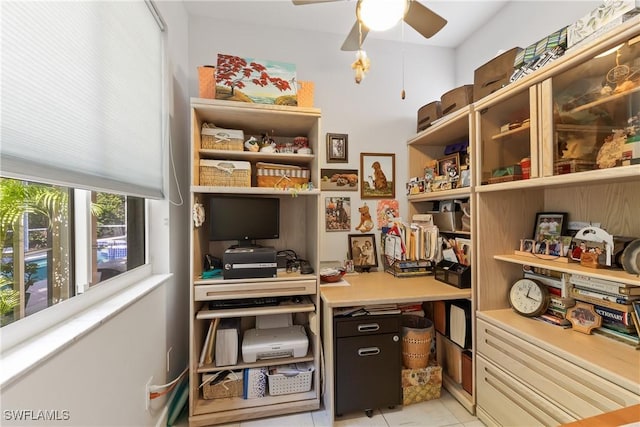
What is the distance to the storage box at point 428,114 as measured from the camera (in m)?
2.17

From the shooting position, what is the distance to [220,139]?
175 cm

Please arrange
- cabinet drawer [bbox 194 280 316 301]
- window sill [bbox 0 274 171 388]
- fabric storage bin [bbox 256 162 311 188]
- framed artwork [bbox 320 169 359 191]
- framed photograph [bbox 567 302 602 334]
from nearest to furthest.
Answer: window sill [bbox 0 274 171 388] < framed photograph [bbox 567 302 602 334] < cabinet drawer [bbox 194 280 316 301] < fabric storage bin [bbox 256 162 311 188] < framed artwork [bbox 320 169 359 191]

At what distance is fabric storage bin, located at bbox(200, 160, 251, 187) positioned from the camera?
5.58ft

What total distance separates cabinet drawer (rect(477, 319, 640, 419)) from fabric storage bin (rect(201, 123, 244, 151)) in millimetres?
2022

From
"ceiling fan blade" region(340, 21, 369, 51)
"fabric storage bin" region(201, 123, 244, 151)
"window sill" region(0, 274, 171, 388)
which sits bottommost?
"window sill" region(0, 274, 171, 388)

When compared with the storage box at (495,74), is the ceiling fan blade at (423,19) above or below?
above

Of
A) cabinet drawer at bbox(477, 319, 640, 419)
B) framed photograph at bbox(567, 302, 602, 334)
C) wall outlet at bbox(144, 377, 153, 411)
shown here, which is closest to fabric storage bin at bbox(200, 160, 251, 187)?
wall outlet at bbox(144, 377, 153, 411)

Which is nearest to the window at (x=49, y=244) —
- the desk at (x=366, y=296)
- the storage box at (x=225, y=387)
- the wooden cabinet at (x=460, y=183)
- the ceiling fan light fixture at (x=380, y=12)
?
the storage box at (x=225, y=387)

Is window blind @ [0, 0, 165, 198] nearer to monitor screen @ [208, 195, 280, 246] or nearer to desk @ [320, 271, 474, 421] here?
monitor screen @ [208, 195, 280, 246]

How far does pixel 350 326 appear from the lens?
5.37 feet

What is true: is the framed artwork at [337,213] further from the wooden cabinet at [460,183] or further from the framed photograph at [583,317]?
the framed photograph at [583,317]

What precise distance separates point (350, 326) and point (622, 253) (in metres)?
1.42

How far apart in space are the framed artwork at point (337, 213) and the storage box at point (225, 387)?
4.31ft

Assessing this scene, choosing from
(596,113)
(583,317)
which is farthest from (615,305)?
(596,113)
